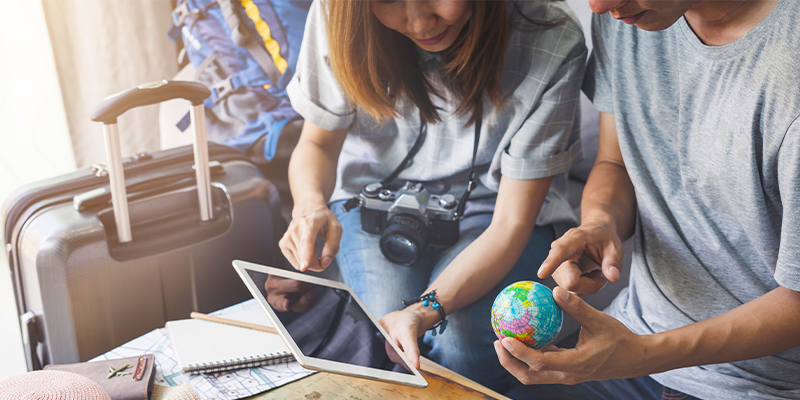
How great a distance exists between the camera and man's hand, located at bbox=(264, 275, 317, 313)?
83 cm

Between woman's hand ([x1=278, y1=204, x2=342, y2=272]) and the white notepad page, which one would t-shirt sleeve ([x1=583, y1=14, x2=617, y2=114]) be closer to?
woman's hand ([x1=278, y1=204, x2=342, y2=272])

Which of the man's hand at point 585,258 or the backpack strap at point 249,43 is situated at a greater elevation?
the backpack strap at point 249,43

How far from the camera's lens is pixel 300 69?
3.99ft

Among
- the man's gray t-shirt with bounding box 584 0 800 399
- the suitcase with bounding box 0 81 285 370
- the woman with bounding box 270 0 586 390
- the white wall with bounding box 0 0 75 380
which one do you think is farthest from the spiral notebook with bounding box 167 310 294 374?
the white wall with bounding box 0 0 75 380

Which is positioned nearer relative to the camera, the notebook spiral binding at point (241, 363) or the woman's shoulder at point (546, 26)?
the notebook spiral binding at point (241, 363)

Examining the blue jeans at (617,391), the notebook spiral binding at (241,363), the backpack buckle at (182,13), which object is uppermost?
the backpack buckle at (182,13)

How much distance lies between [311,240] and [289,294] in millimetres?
165

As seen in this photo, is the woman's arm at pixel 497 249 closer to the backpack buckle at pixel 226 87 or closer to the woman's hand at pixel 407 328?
the woman's hand at pixel 407 328

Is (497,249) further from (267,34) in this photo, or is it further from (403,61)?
(267,34)

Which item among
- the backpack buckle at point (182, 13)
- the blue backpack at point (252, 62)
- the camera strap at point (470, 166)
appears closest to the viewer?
the camera strap at point (470, 166)

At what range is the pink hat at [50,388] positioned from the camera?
667mm

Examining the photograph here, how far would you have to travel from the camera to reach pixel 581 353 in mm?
702

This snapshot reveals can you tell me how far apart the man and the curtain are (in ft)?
5.57

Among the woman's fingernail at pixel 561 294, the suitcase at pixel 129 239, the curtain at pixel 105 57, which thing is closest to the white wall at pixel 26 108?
the curtain at pixel 105 57
